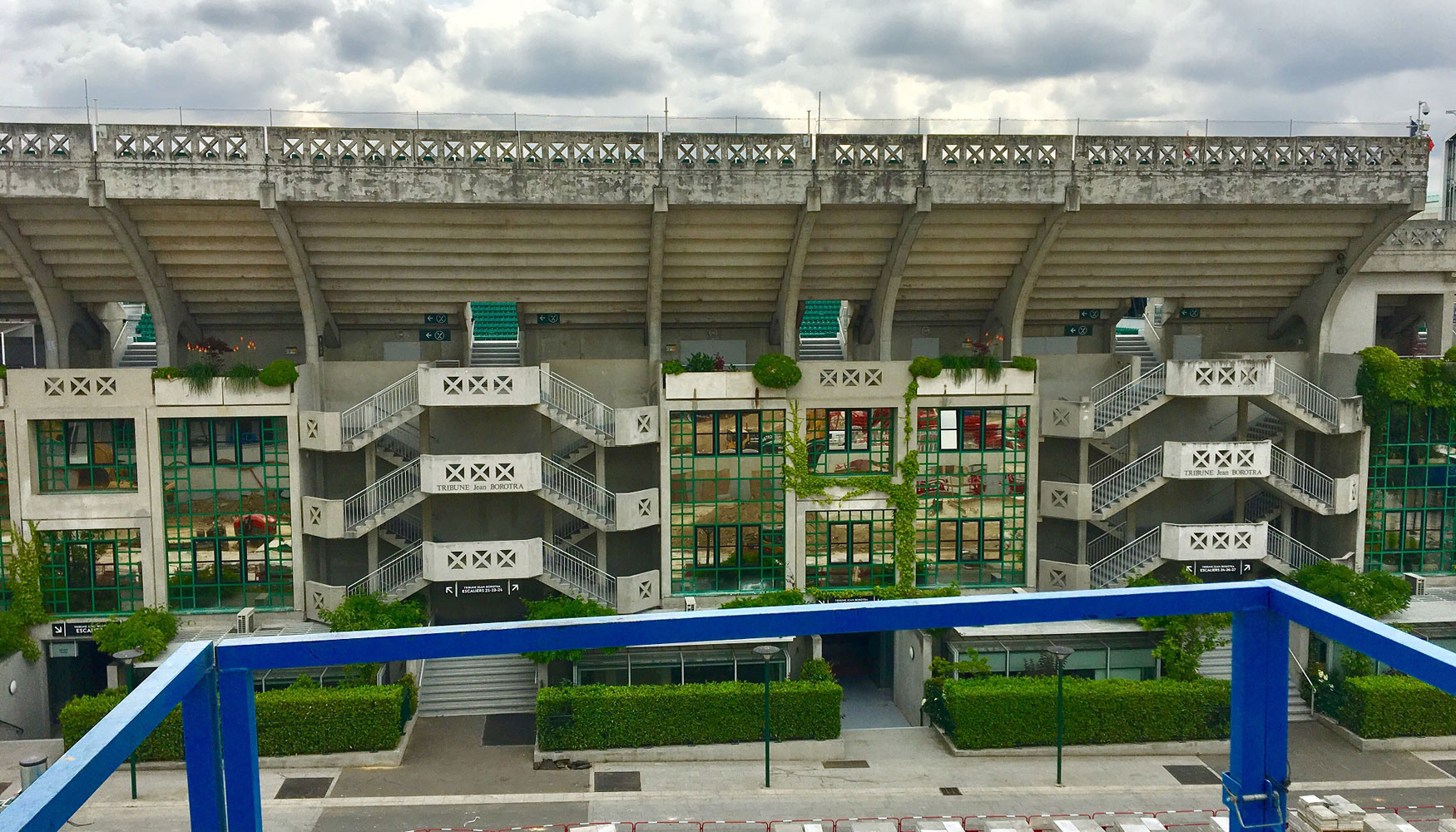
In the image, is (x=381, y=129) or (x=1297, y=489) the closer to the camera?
(x=381, y=129)

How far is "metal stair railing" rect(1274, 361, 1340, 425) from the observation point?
3297 cm

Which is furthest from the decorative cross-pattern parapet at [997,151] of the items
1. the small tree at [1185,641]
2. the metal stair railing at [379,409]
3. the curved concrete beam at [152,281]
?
the curved concrete beam at [152,281]

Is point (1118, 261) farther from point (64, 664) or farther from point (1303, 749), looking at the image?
point (64, 664)

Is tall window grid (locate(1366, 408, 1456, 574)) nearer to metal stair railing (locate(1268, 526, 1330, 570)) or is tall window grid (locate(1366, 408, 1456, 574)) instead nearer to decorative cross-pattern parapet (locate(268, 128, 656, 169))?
metal stair railing (locate(1268, 526, 1330, 570))

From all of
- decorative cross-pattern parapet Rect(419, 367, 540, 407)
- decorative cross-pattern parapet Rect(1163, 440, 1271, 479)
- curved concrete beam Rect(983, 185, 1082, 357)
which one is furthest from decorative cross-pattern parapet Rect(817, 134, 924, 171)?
decorative cross-pattern parapet Rect(1163, 440, 1271, 479)

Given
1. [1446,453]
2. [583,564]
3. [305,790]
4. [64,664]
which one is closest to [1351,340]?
[1446,453]

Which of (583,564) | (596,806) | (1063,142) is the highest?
(1063,142)

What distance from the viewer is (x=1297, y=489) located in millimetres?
33219

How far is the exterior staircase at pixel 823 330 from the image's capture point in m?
36.7

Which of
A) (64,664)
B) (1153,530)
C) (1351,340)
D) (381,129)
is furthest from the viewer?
(1351,340)

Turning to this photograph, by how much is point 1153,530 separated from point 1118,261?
28.2 feet

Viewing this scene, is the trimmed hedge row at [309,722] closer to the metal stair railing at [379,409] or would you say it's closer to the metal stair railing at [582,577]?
the metal stair railing at [582,577]

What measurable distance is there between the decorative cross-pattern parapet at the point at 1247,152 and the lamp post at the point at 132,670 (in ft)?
94.7

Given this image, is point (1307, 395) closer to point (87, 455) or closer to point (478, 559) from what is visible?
point (478, 559)
